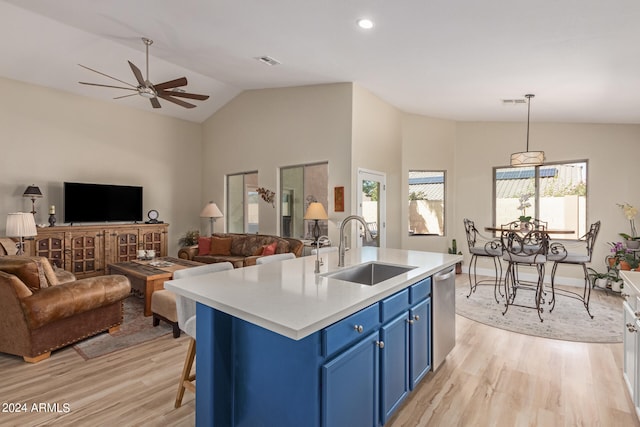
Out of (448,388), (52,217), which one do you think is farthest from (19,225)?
(448,388)

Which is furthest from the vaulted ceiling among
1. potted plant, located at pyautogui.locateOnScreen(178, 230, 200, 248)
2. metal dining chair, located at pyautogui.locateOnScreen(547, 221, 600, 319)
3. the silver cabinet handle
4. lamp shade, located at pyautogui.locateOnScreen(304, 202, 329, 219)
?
potted plant, located at pyautogui.locateOnScreen(178, 230, 200, 248)

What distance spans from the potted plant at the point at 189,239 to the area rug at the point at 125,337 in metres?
3.55

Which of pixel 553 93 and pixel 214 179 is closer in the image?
pixel 553 93

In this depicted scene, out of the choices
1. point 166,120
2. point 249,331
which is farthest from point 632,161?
point 166,120

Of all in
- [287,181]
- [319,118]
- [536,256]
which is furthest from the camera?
[287,181]

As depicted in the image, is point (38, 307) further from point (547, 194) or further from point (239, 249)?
point (547, 194)

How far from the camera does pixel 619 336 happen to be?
3.28m

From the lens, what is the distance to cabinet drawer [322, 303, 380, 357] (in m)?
1.35

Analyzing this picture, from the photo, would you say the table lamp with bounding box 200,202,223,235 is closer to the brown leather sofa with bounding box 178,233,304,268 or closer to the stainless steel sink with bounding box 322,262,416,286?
the brown leather sofa with bounding box 178,233,304,268

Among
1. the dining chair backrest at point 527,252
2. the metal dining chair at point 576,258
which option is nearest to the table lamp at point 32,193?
the dining chair backrest at point 527,252

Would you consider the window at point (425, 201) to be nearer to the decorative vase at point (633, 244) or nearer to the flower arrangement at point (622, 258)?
the flower arrangement at point (622, 258)

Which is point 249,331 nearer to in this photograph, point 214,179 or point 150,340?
point 150,340

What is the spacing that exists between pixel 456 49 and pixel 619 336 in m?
3.44

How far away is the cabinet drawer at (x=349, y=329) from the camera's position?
1.35 m
